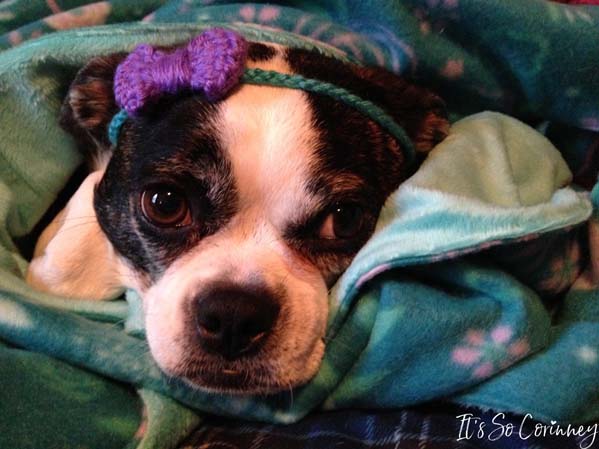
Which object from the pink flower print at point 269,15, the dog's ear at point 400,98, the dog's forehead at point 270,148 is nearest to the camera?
the dog's forehead at point 270,148

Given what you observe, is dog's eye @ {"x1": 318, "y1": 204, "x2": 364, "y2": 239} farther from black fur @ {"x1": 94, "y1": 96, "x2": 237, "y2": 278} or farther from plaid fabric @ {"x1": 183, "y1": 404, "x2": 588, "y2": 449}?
plaid fabric @ {"x1": 183, "y1": 404, "x2": 588, "y2": 449}

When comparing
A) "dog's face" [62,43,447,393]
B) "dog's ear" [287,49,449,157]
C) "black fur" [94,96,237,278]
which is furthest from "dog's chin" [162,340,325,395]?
"dog's ear" [287,49,449,157]

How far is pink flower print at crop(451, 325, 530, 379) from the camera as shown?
3.45 feet

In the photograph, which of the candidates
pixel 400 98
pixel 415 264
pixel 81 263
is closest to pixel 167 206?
pixel 81 263

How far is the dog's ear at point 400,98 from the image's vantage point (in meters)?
1.36

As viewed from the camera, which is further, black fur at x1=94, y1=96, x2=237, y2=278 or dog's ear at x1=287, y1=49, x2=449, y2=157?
dog's ear at x1=287, y1=49, x2=449, y2=157

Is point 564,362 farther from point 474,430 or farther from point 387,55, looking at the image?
point 387,55

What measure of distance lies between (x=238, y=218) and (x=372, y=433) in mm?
434

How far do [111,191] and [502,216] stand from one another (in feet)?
2.45

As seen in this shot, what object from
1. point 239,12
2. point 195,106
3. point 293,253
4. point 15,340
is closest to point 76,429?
point 15,340

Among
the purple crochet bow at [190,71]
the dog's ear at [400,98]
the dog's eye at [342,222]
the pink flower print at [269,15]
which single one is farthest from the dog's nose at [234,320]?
the pink flower print at [269,15]

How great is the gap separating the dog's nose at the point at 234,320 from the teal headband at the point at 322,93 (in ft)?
1.33

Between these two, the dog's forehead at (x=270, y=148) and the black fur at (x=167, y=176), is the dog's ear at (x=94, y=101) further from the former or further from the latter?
the dog's forehead at (x=270, y=148)

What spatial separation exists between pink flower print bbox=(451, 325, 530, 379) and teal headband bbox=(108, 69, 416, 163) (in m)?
0.46
